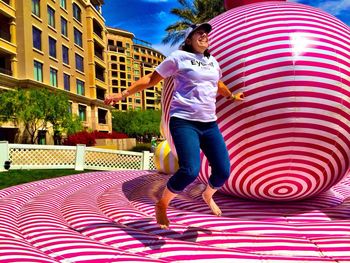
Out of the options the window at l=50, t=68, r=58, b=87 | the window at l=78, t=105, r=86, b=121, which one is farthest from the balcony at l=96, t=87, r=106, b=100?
the window at l=50, t=68, r=58, b=87

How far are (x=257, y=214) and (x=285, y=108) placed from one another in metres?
1.17

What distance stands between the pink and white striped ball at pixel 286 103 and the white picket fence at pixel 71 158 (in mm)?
13583

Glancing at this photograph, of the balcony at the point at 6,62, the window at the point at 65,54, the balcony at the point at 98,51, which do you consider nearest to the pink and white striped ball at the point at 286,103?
the balcony at the point at 6,62

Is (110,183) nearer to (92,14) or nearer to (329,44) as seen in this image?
(329,44)

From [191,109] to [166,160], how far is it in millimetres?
5753

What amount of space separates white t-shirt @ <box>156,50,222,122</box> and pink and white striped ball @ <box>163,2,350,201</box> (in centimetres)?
67

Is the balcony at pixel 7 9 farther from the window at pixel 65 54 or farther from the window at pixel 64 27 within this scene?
the window at pixel 65 54

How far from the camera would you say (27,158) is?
17047 mm

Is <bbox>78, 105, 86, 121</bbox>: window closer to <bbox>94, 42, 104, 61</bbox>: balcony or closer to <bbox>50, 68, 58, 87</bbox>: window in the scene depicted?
<bbox>50, 68, 58, 87</bbox>: window

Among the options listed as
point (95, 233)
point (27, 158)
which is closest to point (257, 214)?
point (95, 233)

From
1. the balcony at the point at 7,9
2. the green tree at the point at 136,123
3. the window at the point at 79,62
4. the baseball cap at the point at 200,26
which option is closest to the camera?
the baseball cap at the point at 200,26

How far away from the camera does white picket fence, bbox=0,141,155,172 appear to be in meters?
16.9

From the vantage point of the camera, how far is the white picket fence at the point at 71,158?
1689 cm

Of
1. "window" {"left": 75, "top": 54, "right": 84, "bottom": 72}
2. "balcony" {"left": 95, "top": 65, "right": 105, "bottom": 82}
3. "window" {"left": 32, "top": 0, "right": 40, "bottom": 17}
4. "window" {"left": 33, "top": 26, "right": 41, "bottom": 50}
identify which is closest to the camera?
"window" {"left": 33, "top": 26, "right": 41, "bottom": 50}
